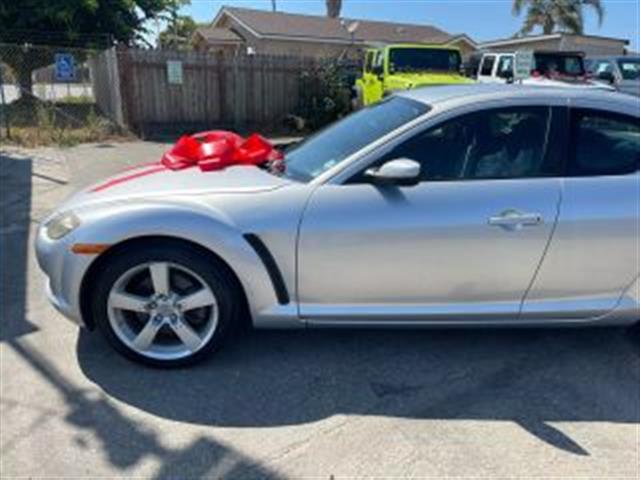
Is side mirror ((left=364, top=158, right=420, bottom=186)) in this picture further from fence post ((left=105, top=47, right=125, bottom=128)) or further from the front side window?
the front side window

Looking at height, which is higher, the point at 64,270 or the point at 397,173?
the point at 397,173

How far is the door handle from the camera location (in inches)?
125

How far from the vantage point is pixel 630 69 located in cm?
1762

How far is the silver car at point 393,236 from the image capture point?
316cm

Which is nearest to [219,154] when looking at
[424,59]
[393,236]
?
[393,236]

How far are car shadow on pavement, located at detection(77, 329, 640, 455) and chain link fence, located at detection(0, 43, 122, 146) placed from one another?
9336mm

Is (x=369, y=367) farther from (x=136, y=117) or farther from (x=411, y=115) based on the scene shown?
(x=136, y=117)

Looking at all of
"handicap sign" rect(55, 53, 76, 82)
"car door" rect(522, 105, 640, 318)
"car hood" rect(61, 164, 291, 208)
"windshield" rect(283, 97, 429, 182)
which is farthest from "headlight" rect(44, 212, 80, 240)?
"handicap sign" rect(55, 53, 76, 82)

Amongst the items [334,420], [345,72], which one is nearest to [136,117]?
[345,72]

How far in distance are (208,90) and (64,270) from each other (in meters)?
11.4

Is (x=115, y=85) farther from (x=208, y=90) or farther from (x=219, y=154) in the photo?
(x=219, y=154)

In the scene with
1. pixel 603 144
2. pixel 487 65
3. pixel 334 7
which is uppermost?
pixel 334 7

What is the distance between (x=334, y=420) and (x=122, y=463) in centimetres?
101

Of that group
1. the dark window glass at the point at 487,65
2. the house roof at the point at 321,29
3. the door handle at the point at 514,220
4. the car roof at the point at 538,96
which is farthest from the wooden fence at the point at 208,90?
the house roof at the point at 321,29
